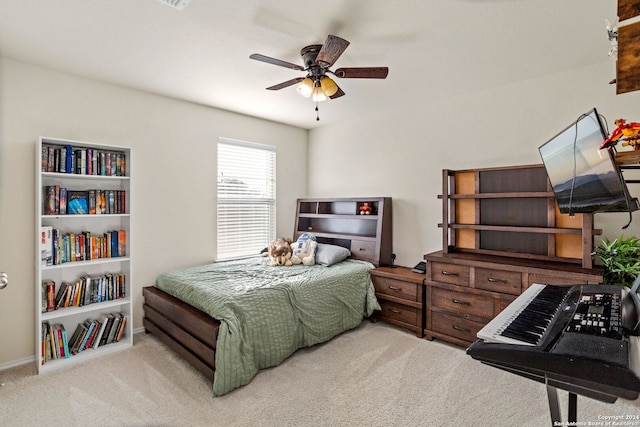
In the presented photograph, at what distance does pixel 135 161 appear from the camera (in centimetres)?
323

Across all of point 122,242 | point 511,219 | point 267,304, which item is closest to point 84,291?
point 122,242

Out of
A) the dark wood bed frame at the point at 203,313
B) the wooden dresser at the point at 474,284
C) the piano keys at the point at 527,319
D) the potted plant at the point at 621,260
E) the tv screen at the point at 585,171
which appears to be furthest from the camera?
the wooden dresser at the point at 474,284

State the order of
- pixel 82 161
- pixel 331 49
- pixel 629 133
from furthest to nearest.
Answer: pixel 82 161
pixel 331 49
pixel 629 133

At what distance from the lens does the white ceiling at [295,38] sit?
1.92 metres

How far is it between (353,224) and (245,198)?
1435mm

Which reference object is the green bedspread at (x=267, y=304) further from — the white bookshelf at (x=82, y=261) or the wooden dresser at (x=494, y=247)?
the wooden dresser at (x=494, y=247)

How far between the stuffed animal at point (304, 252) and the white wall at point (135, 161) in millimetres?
771

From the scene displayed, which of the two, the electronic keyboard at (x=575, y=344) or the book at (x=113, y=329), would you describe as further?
the book at (x=113, y=329)

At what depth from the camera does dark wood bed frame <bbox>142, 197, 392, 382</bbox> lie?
2359 millimetres

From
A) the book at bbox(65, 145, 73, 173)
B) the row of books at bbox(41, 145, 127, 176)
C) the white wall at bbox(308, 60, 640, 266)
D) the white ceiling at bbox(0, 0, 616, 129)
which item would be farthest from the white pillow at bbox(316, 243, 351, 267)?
the book at bbox(65, 145, 73, 173)

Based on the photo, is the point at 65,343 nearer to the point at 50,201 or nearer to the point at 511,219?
the point at 50,201

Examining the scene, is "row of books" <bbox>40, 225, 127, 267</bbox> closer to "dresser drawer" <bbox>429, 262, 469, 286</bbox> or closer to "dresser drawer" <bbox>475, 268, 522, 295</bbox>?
"dresser drawer" <bbox>429, 262, 469, 286</bbox>

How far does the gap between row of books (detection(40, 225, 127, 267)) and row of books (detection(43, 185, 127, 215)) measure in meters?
0.18

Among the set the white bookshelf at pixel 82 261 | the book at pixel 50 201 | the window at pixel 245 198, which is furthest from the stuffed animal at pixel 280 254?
the book at pixel 50 201
